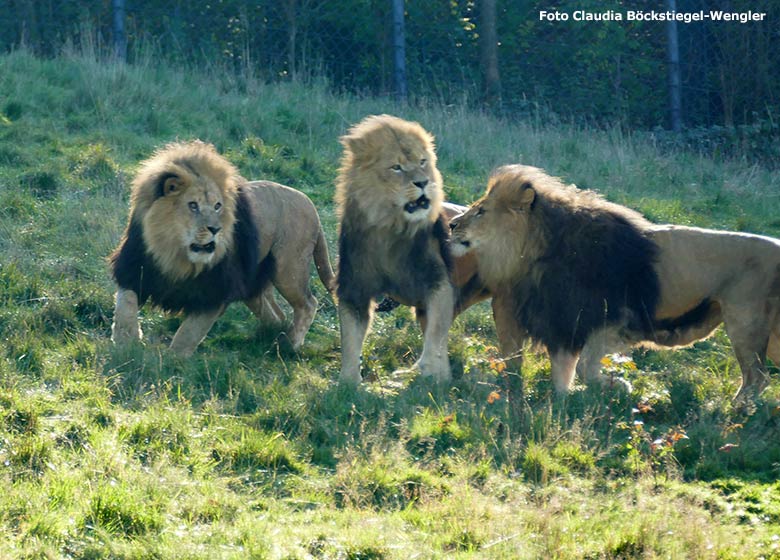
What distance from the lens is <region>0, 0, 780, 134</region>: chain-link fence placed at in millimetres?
14430

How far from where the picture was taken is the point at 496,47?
49.6 ft

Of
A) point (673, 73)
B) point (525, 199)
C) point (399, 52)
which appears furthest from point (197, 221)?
point (673, 73)

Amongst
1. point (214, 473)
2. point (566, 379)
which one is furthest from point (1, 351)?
point (566, 379)

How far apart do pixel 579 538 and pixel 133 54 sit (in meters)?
10.6

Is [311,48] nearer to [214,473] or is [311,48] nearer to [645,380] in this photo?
[645,380]

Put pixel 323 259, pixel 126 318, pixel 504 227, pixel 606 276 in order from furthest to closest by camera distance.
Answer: pixel 323 259
pixel 126 318
pixel 504 227
pixel 606 276

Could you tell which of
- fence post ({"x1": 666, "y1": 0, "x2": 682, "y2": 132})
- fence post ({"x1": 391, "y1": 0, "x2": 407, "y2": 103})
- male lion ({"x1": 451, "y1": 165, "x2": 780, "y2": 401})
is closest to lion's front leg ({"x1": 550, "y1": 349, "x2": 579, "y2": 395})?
male lion ({"x1": 451, "y1": 165, "x2": 780, "y2": 401})

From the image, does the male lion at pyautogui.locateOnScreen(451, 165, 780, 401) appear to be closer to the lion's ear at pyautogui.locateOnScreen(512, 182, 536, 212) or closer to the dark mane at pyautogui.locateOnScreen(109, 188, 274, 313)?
the lion's ear at pyautogui.locateOnScreen(512, 182, 536, 212)

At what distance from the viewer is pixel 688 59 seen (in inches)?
591

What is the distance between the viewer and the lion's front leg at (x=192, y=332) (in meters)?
6.44

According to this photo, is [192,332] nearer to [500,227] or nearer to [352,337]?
[352,337]

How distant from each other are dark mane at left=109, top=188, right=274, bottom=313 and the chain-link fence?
24.8 ft

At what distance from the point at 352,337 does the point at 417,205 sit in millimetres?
797

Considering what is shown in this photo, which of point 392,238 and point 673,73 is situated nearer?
point 392,238
